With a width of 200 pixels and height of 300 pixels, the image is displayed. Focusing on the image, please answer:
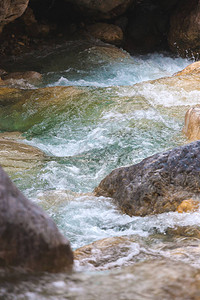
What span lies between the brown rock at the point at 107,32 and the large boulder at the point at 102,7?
0.38 m

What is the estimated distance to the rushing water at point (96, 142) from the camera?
305cm

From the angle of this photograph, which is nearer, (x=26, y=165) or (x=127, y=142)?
(x=26, y=165)

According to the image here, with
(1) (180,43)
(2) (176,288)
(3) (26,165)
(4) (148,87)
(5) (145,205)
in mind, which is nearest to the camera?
(2) (176,288)

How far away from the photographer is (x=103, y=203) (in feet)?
11.1

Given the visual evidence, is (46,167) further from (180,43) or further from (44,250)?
(180,43)

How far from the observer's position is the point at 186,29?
39.3 feet

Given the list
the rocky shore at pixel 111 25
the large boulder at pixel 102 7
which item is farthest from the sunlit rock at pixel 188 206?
the large boulder at pixel 102 7

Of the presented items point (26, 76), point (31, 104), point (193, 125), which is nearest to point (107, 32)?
point (26, 76)

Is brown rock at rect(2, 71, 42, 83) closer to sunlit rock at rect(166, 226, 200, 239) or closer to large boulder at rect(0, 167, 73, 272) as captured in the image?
sunlit rock at rect(166, 226, 200, 239)

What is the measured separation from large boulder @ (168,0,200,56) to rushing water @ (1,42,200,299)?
147 inches

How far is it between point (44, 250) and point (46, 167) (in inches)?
113

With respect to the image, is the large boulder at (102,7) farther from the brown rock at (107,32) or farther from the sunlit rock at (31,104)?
the sunlit rock at (31,104)

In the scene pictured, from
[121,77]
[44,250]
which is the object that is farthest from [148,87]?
[44,250]

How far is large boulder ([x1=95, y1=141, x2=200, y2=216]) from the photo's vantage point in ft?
9.91
